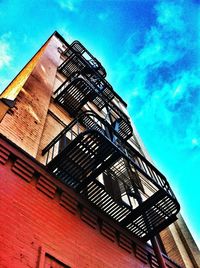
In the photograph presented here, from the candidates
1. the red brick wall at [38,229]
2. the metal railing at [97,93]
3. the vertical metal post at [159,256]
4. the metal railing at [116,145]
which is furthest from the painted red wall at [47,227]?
the metal railing at [97,93]

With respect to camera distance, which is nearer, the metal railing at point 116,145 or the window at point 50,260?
the window at point 50,260

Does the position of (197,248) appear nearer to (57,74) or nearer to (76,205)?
(76,205)

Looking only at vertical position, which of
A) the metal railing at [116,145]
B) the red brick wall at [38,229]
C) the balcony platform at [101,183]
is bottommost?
the red brick wall at [38,229]

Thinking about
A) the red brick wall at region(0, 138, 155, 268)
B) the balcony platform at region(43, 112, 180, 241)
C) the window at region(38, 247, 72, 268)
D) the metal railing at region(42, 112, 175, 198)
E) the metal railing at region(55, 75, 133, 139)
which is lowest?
the window at region(38, 247, 72, 268)

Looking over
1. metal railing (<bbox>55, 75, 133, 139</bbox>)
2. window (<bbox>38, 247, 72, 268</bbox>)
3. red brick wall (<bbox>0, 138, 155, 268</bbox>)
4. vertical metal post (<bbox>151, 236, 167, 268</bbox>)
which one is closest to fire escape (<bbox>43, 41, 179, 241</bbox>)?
vertical metal post (<bbox>151, 236, 167, 268</bbox>)

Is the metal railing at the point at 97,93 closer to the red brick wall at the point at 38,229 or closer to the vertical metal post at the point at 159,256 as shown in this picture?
the vertical metal post at the point at 159,256

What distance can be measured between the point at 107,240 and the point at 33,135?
2.78m

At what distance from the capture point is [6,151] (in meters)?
5.18

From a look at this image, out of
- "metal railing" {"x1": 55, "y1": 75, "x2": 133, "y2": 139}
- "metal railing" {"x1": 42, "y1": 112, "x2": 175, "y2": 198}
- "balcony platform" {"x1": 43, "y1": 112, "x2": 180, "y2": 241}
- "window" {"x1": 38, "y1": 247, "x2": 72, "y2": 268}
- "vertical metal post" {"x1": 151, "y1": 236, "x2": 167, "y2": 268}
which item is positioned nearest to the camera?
"window" {"x1": 38, "y1": 247, "x2": 72, "y2": 268}

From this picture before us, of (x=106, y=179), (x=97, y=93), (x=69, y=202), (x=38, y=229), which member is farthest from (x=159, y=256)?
(x=97, y=93)

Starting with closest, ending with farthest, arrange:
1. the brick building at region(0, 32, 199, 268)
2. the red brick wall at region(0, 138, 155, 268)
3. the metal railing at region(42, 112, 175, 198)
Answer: the red brick wall at region(0, 138, 155, 268)
the brick building at region(0, 32, 199, 268)
the metal railing at region(42, 112, 175, 198)

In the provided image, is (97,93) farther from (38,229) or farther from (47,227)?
(38,229)

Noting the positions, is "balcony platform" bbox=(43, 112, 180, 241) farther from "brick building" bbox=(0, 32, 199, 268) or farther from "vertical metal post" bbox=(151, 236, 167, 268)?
"vertical metal post" bbox=(151, 236, 167, 268)

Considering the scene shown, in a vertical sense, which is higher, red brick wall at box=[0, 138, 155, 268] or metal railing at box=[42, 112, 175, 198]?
metal railing at box=[42, 112, 175, 198]
